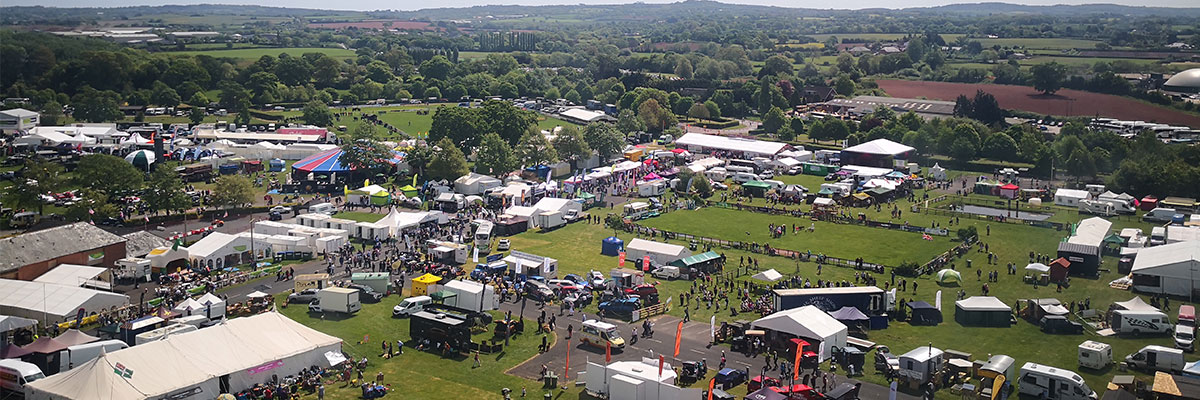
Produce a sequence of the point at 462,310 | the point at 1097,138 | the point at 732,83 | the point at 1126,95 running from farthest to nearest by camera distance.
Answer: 1. the point at 732,83
2. the point at 1126,95
3. the point at 1097,138
4. the point at 462,310

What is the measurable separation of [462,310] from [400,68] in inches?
3375

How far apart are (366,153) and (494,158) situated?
20.4ft

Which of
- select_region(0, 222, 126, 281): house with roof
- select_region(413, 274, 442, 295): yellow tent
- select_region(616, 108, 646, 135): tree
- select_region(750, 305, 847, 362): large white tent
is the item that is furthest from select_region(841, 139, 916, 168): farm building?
select_region(0, 222, 126, 281): house with roof

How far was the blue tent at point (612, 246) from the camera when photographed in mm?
33906

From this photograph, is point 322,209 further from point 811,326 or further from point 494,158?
point 811,326

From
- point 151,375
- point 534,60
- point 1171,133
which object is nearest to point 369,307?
point 151,375

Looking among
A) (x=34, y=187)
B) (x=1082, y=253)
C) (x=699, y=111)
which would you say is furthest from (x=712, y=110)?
(x=34, y=187)

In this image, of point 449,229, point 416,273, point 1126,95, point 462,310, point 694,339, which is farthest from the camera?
point 1126,95

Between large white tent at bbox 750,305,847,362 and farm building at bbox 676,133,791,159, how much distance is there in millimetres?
30575

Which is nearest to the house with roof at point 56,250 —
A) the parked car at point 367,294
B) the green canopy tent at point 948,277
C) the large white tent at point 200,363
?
the parked car at point 367,294

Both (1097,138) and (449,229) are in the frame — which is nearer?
(449,229)

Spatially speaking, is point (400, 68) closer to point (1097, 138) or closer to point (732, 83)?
point (732, 83)

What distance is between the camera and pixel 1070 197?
41.1m

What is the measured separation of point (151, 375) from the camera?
19.9m
